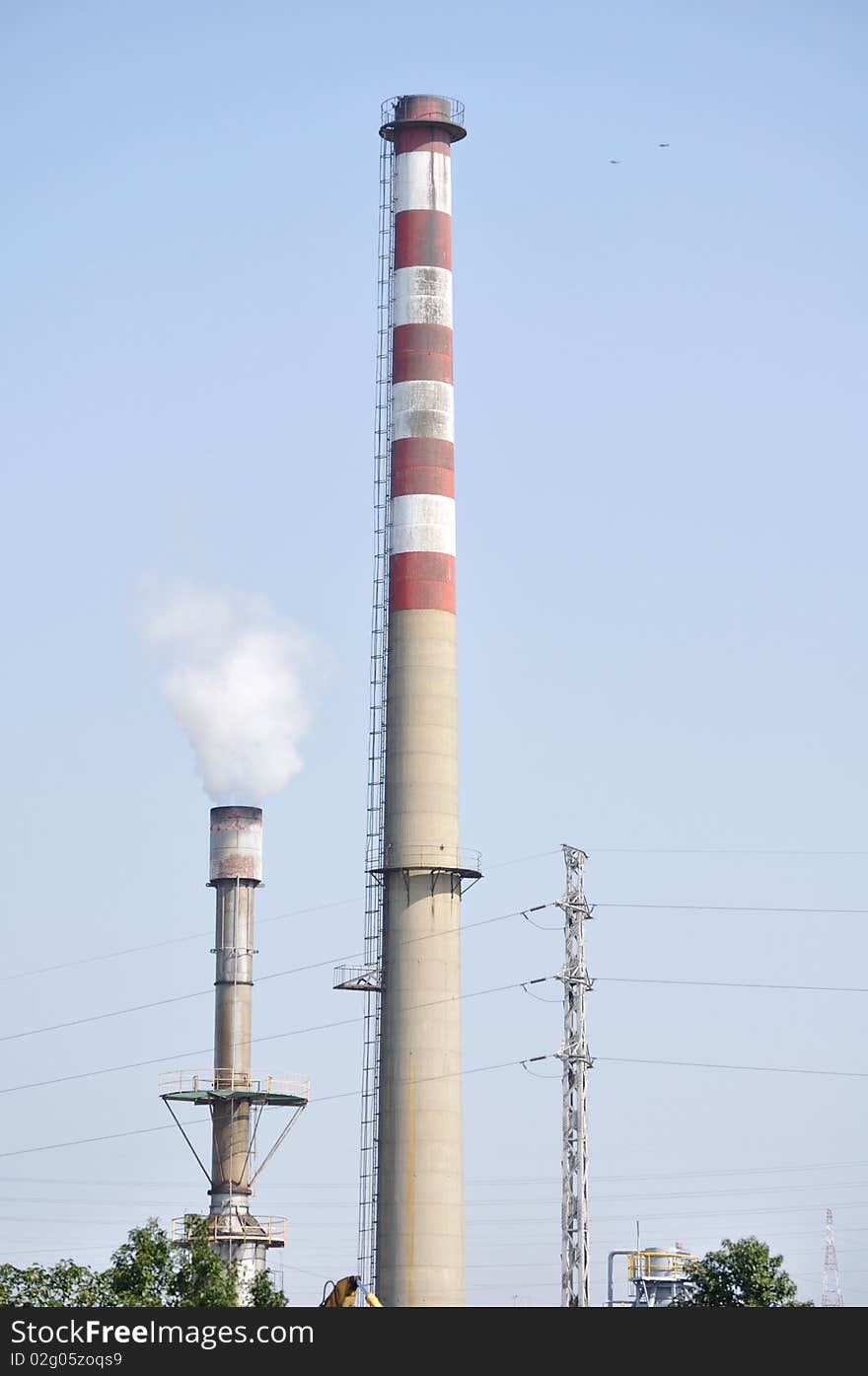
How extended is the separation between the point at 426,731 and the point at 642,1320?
1204 inches

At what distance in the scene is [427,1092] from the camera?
5450 centimetres

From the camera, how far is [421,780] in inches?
2206

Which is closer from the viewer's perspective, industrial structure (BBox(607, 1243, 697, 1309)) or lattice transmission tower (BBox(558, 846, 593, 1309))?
lattice transmission tower (BBox(558, 846, 593, 1309))

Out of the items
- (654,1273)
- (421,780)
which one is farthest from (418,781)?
(654,1273)

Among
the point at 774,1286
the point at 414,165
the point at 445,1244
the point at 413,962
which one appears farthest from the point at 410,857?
the point at 414,165

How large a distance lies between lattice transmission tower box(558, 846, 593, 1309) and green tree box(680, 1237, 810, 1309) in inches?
170

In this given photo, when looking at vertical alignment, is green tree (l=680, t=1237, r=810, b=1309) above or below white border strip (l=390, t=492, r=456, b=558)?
below

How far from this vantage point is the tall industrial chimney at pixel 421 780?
178ft

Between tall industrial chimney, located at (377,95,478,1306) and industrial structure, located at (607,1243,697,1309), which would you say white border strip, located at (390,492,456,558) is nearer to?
tall industrial chimney, located at (377,95,478,1306)

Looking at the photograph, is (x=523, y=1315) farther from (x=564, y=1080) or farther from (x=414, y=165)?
(x=414, y=165)

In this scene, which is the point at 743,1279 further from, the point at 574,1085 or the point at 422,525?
the point at 422,525

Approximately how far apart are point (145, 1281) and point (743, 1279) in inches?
520

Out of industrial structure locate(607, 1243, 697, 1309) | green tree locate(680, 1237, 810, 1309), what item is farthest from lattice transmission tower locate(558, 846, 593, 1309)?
industrial structure locate(607, 1243, 697, 1309)

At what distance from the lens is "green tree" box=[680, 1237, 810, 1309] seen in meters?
48.3
